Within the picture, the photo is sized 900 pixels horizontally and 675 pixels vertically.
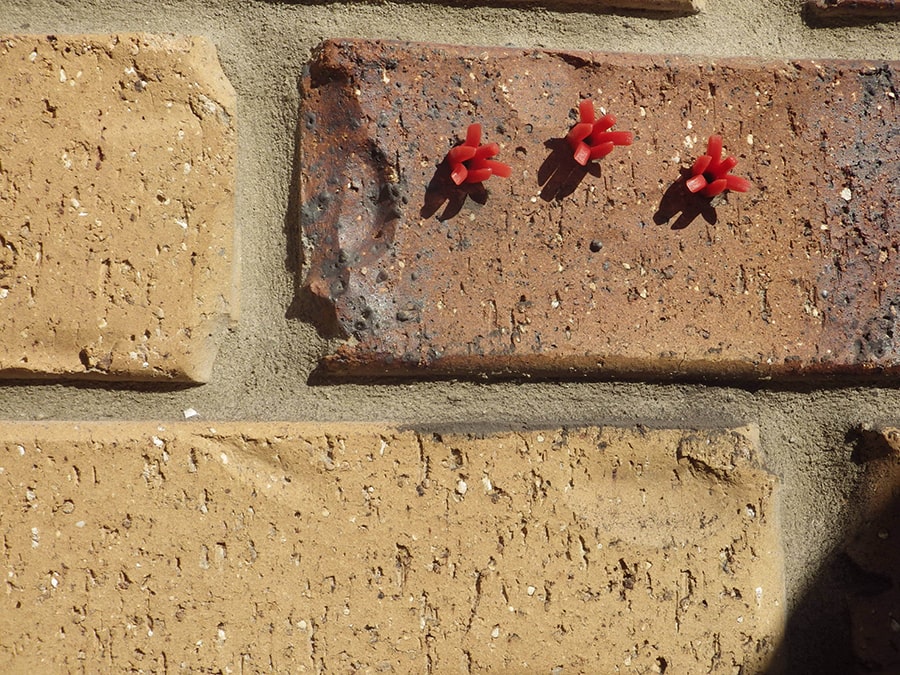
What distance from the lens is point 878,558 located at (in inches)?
23.5

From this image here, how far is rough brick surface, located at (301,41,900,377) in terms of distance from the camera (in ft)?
1.86

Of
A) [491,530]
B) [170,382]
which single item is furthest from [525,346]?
[170,382]

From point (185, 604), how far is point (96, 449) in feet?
0.38

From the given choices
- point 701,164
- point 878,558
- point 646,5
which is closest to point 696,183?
point 701,164

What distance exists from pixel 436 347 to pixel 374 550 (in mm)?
138

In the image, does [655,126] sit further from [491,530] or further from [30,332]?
[30,332]

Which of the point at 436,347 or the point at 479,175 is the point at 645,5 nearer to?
the point at 479,175

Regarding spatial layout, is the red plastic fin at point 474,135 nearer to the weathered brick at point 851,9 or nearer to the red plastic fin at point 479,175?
the red plastic fin at point 479,175

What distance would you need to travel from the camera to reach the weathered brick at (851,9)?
2.01 ft

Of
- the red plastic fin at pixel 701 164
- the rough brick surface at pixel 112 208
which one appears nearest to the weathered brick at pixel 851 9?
the red plastic fin at pixel 701 164

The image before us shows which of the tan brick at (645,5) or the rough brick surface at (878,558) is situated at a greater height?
the tan brick at (645,5)

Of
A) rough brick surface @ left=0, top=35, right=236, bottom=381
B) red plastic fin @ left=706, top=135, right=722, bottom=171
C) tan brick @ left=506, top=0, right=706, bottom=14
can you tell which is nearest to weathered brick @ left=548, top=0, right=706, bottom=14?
tan brick @ left=506, top=0, right=706, bottom=14

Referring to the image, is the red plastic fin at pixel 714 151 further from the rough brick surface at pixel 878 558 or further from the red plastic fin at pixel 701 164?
the rough brick surface at pixel 878 558

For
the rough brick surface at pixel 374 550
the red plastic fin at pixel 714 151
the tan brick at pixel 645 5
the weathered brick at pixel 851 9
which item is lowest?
the rough brick surface at pixel 374 550
